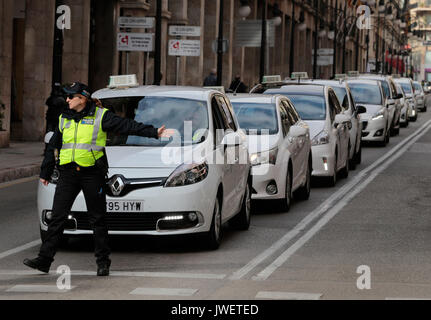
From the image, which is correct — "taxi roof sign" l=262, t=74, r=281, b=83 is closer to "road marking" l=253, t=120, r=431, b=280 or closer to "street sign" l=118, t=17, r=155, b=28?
"road marking" l=253, t=120, r=431, b=280

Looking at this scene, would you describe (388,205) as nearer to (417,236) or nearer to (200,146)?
(417,236)

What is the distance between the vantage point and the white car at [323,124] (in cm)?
1884

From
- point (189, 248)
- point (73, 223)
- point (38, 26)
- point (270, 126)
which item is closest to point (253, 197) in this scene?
point (270, 126)

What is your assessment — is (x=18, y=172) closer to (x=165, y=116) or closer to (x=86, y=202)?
(x=165, y=116)

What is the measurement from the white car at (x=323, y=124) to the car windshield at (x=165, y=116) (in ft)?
21.3

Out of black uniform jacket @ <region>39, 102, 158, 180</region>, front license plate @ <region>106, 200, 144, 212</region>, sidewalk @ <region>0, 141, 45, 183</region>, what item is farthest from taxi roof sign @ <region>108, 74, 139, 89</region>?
sidewalk @ <region>0, 141, 45, 183</region>

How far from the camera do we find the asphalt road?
9.20 meters

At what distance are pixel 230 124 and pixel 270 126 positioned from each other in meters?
2.61

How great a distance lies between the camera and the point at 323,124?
19094 mm

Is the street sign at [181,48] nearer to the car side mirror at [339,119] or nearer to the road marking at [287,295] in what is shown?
the car side mirror at [339,119]

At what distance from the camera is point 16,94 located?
37.0m

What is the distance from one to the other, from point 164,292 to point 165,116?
144 inches

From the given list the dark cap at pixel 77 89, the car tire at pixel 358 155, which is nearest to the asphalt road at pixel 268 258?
the dark cap at pixel 77 89

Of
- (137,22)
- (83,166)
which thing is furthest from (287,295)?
(137,22)
